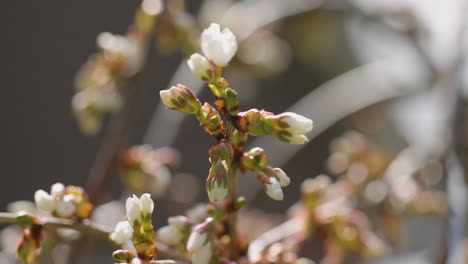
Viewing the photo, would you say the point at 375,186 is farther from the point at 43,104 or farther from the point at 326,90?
the point at 43,104

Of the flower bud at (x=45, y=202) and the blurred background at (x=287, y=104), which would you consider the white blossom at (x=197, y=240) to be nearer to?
the flower bud at (x=45, y=202)

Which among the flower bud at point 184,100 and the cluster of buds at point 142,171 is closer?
the flower bud at point 184,100

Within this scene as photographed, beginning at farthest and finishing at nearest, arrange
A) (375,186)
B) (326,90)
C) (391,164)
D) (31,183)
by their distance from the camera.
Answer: (31,183) → (326,90) → (391,164) → (375,186)

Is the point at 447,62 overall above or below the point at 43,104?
below

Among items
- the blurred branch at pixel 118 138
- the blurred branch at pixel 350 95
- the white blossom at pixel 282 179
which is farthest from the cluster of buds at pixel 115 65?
the blurred branch at pixel 350 95

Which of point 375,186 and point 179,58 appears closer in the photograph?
point 375,186

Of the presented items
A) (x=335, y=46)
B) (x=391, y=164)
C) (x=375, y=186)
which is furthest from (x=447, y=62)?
(x=335, y=46)

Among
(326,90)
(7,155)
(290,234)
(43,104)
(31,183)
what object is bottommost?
(290,234)

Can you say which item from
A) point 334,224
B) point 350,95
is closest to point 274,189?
point 334,224
